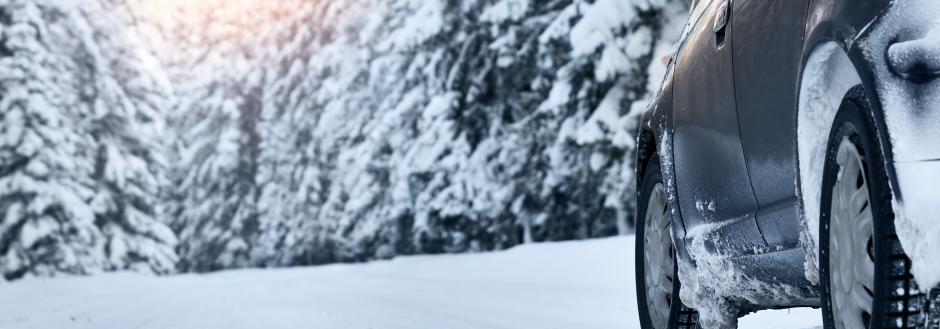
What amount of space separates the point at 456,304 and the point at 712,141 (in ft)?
23.9

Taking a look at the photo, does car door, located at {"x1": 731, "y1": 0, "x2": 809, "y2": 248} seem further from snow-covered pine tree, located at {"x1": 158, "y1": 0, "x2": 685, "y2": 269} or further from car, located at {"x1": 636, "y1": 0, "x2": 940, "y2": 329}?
snow-covered pine tree, located at {"x1": 158, "y1": 0, "x2": 685, "y2": 269}

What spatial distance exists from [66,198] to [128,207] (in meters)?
3.06

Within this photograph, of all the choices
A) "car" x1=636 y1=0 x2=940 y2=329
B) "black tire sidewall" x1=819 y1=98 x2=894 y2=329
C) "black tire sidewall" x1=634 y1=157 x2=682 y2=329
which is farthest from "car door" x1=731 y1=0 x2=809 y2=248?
"black tire sidewall" x1=634 y1=157 x2=682 y2=329

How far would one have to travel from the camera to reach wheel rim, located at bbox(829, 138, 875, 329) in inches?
121

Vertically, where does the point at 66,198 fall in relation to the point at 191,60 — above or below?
below

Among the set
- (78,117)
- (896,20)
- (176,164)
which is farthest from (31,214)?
(896,20)

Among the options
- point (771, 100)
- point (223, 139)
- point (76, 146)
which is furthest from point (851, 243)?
point (223, 139)

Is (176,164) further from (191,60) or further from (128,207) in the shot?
(128,207)

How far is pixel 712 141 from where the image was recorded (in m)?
4.74

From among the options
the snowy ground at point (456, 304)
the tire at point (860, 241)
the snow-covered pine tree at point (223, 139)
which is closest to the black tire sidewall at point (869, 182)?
the tire at point (860, 241)

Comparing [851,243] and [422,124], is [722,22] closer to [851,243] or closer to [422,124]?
[851,243]

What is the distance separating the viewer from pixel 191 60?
156 feet

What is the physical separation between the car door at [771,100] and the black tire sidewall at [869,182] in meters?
0.29

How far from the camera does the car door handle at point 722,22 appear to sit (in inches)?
176
